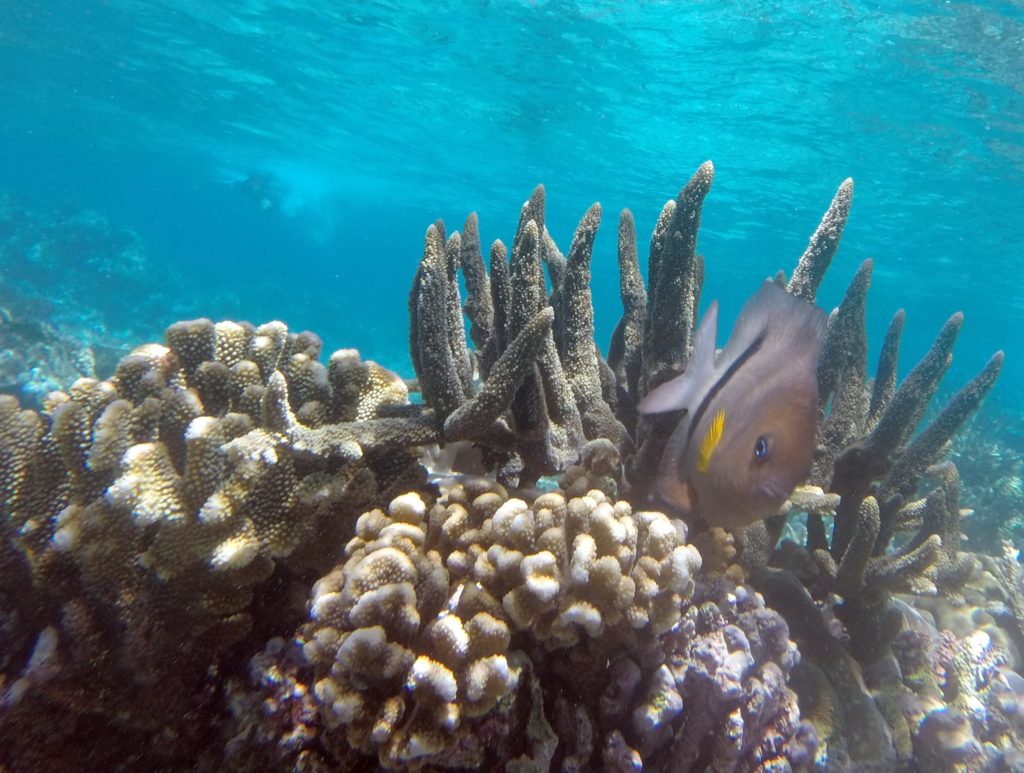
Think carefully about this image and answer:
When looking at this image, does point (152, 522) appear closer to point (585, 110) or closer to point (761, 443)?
point (761, 443)

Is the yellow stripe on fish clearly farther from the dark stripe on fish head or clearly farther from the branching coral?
the branching coral

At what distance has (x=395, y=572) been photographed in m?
2.00

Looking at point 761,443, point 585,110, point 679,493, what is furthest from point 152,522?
point 585,110

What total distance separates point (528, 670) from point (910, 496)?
3.45 m

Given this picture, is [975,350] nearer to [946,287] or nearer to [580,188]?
[946,287]

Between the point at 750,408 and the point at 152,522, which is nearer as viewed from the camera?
the point at 750,408

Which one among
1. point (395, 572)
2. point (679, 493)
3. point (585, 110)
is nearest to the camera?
point (395, 572)

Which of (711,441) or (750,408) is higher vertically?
(750,408)

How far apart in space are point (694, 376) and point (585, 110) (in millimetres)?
25003

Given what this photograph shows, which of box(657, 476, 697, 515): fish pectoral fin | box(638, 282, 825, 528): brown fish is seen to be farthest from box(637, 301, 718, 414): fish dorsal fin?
box(657, 476, 697, 515): fish pectoral fin

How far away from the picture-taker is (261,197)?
4338cm

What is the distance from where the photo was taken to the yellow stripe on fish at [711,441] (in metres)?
1.98

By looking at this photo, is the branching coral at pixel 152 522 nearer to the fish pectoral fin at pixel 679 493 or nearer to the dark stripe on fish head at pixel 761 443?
the fish pectoral fin at pixel 679 493

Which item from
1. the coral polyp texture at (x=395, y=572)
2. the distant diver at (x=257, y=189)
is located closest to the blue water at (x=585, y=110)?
the distant diver at (x=257, y=189)
